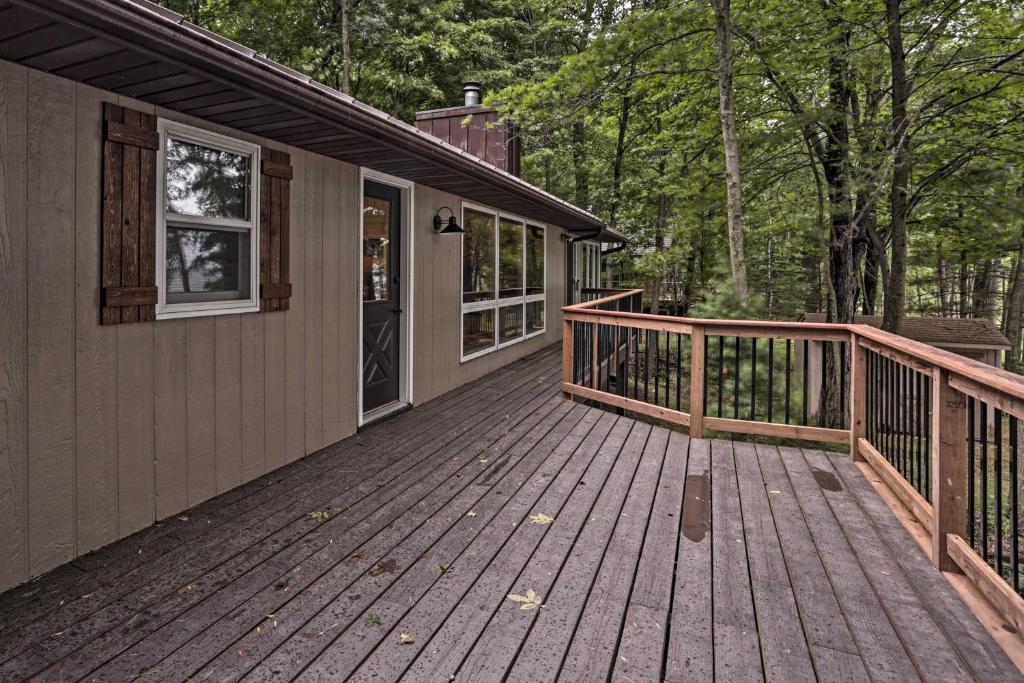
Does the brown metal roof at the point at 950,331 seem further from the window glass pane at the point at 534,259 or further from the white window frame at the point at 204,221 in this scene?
the white window frame at the point at 204,221

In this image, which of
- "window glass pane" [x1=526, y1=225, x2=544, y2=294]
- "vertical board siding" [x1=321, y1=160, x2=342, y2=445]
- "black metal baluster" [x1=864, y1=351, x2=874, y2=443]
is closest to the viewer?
"black metal baluster" [x1=864, y1=351, x2=874, y2=443]

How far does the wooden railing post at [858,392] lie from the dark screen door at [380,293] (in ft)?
12.1

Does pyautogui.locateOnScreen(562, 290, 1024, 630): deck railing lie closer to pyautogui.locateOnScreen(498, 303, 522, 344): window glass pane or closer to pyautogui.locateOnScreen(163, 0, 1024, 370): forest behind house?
pyautogui.locateOnScreen(163, 0, 1024, 370): forest behind house

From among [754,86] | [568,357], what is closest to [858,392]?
[568,357]

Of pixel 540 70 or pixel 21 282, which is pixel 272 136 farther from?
pixel 540 70

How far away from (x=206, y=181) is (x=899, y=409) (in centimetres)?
420

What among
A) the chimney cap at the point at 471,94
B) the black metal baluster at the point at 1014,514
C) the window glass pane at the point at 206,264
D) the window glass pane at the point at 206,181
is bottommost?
the black metal baluster at the point at 1014,514

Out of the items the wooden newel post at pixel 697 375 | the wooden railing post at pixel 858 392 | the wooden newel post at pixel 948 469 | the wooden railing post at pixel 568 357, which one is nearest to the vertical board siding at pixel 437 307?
the wooden railing post at pixel 568 357

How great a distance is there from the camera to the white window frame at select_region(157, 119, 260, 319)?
8.70 feet

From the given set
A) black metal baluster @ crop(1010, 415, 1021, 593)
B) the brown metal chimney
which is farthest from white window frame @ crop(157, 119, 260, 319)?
the brown metal chimney

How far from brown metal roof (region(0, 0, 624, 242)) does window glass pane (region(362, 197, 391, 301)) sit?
2.02 feet

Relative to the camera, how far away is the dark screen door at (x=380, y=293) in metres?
4.43

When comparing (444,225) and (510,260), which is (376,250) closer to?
(444,225)

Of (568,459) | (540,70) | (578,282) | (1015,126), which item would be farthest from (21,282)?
(540,70)
